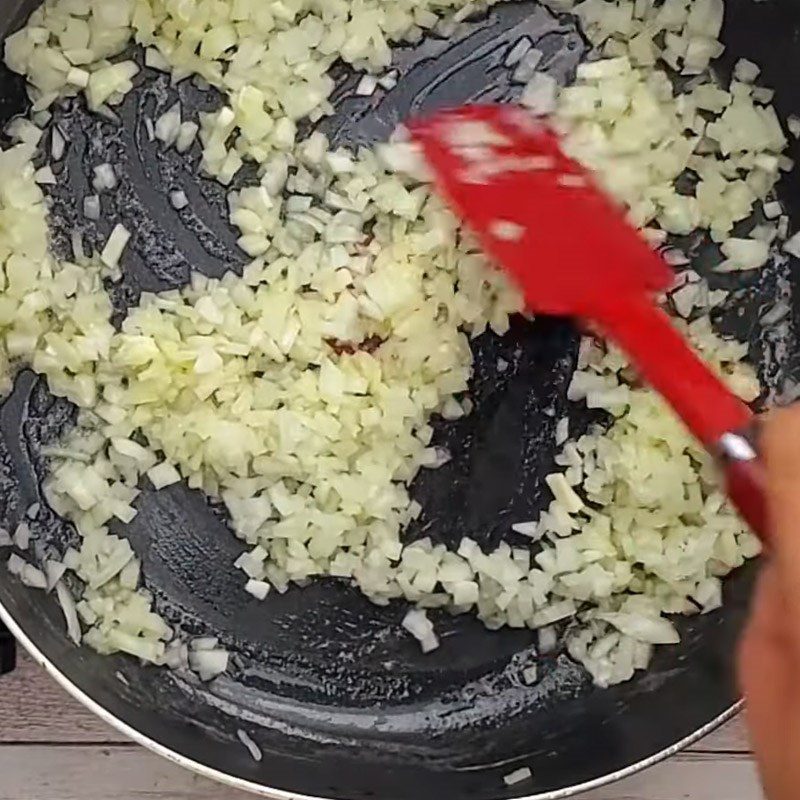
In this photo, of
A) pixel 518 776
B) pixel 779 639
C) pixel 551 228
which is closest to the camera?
pixel 779 639

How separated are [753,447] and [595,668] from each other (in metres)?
0.57

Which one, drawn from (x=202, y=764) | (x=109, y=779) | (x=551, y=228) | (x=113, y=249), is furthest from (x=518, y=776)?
(x=113, y=249)

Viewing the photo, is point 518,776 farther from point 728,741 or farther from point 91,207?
point 91,207

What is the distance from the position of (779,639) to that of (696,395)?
0.25m

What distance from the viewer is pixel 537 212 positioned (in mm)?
1209

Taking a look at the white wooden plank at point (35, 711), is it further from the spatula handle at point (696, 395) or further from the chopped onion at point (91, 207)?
the spatula handle at point (696, 395)

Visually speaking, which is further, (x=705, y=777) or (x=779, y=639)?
(x=705, y=777)

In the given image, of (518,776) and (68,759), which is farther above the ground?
(68,759)

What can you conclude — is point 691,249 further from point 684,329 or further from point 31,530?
point 31,530

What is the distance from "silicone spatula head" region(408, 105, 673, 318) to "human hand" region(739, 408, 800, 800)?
1.23 ft

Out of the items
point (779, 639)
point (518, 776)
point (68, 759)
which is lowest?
point (518, 776)

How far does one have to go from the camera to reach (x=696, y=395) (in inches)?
37.9

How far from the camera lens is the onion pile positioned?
132 centimetres

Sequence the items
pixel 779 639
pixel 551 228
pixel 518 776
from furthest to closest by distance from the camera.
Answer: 1. pixel 518 776
2. pixel 551 228
3. pixel 779 639
